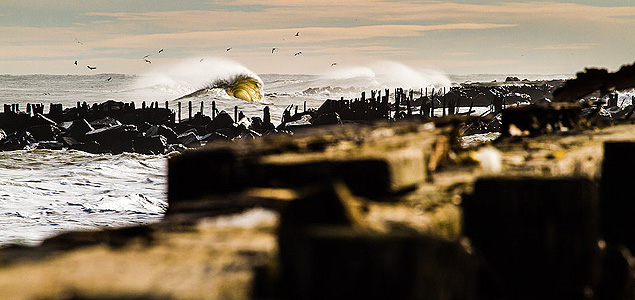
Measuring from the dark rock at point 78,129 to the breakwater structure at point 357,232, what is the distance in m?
29.3

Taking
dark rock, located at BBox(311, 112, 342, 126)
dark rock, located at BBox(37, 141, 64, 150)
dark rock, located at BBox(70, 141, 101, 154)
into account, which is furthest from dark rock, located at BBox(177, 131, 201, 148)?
dark rock, located at BBox(311, 112, 342, 126)

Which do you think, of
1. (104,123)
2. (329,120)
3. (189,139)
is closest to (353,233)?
(329,120)

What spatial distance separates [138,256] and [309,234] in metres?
0.31

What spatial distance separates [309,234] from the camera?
1.16 metres

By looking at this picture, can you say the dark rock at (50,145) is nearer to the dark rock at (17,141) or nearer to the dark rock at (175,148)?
the dark rock at (17,141)

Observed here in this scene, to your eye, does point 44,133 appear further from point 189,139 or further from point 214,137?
point 214,137

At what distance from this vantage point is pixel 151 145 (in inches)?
1123

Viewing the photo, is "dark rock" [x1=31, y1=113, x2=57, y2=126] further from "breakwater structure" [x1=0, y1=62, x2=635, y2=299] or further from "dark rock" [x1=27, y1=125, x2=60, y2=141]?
"breakwater structure" [x1=0, y1=62, x2=635, y2=299]

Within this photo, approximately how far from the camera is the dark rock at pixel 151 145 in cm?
2836

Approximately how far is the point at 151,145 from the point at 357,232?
92.3ft

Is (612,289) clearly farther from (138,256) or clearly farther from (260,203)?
(138,256)

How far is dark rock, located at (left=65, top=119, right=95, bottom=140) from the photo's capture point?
30.0m

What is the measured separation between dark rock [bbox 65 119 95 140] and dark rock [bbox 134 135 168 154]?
300 cm

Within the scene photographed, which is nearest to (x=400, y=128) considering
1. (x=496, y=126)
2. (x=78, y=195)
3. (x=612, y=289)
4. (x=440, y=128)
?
(x=440, y=128)
